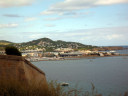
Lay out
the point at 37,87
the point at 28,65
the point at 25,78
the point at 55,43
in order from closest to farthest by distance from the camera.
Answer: the point at 37,87, the point at 25,78, the point at 28,65, the point at 55,43

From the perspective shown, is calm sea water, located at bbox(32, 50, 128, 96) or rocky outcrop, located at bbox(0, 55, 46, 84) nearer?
rocky outcrop, located at bbox(0, 55, 46, 84)

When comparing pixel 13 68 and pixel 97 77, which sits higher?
pixel 13 68

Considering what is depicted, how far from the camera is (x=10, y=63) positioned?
527cm

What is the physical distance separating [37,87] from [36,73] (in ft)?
9.15

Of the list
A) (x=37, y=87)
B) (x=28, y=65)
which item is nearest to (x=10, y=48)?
(x=28, y=65)

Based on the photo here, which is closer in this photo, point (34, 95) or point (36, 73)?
point (34, 95)

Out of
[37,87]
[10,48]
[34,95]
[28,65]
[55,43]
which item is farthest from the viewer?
[55,43]

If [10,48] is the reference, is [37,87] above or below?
below

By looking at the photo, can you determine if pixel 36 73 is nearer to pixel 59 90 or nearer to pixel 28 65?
pixel 28 65

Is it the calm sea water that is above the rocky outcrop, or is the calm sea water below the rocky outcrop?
below

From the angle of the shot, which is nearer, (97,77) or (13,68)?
(13,68)

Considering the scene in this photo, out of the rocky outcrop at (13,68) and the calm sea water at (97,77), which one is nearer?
the rocky outcrop at (13,68)

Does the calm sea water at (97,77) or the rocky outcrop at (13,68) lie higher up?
the rocky outcrop at (13,68)

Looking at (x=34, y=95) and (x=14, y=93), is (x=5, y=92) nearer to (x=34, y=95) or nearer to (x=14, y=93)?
(x=14, y=93)
